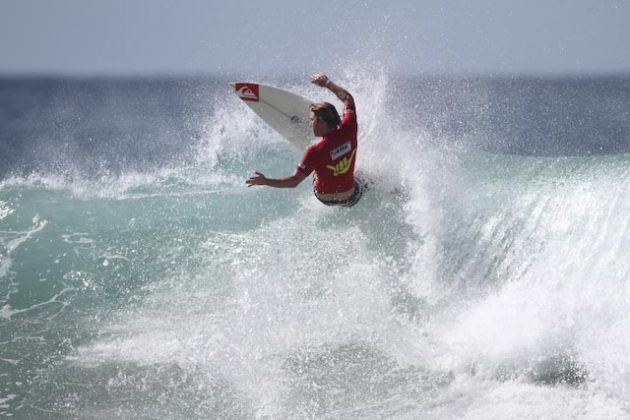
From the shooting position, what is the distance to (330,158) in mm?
7012

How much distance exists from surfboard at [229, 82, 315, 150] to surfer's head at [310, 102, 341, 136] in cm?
184

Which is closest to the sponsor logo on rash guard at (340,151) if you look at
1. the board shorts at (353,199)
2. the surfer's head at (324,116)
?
the surfer's head at (324,116)

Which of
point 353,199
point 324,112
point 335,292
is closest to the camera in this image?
point 324,112

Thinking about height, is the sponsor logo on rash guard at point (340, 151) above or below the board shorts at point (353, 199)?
above

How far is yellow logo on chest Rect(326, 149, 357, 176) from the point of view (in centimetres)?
714

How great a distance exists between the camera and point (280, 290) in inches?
298

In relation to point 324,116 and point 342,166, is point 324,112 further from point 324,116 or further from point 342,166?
point 342,166

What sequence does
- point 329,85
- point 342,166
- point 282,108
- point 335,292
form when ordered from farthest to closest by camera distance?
point 282,108
point 335,292
point 329,85
point 342,166

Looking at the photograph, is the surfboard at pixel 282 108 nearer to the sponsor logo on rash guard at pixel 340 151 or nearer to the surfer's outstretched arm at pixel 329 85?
the surfer's outstretched arm at pixel 329 85

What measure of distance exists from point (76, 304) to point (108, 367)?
5.03 feet

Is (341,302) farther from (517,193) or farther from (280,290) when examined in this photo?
(517,193)

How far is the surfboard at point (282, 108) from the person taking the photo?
28.7ft

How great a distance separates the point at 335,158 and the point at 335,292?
1.47m

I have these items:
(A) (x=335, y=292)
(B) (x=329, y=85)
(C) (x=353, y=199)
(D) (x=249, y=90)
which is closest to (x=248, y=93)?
(D) (x=249, y=90)
